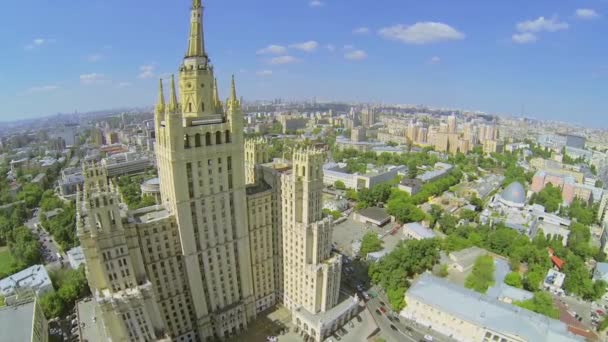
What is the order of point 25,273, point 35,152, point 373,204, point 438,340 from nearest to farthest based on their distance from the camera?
point 438,340
point 25,273
point 373,204
point 35,152

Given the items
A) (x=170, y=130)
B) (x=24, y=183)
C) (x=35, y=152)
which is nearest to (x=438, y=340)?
(x=170, y=130)

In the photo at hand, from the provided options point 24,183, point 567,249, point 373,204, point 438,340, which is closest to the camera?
point 438,340

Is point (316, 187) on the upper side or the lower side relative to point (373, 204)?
upper

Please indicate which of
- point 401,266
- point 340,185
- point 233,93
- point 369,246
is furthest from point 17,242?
point 340,185

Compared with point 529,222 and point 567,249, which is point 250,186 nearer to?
point 567,249

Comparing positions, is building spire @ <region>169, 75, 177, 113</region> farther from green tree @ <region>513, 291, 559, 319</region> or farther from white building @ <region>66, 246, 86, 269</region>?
green tree @ <region>513, 291, 559, 319</region>

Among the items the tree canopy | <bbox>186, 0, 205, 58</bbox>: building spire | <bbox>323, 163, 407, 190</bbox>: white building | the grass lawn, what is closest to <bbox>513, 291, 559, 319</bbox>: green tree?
the tree canopy
